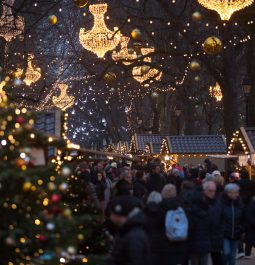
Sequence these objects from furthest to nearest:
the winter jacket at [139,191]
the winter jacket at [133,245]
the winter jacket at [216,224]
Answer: the winter jacket at [139,191] < the winter jacket at [216,224] < the winter jacket at [133,245]

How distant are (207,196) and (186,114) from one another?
3263 cm

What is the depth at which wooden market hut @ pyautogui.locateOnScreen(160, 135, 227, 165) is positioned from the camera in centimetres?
3988

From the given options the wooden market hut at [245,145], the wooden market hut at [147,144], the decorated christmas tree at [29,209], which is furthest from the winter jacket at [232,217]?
the wooden market hut at [147,144]

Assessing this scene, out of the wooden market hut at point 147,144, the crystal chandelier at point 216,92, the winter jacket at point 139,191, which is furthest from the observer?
the crystal chandelier at point 216,92

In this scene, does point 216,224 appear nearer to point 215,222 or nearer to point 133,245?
point 215,222

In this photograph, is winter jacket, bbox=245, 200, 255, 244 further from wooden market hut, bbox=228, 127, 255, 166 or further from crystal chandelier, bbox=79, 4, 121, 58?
crystal chandelier, bbox=79, 4, 121, 58

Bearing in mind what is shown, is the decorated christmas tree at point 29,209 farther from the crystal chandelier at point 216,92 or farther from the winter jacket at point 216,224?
the crystal chandelier at point 216,92

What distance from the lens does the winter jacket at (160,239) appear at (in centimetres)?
1352

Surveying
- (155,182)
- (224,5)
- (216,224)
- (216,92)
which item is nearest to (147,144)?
(216,92)

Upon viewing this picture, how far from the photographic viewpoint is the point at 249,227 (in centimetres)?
1852

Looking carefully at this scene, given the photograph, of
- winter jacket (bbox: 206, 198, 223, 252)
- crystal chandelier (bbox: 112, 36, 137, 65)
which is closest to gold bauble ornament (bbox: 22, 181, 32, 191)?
winter jacket (bbox: 206, 198, 223, 252)

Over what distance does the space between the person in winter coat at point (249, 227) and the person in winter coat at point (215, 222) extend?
7.73ft

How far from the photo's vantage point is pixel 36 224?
882 centimetres

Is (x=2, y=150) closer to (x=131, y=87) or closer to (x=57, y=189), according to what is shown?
(x=57, y=189)
